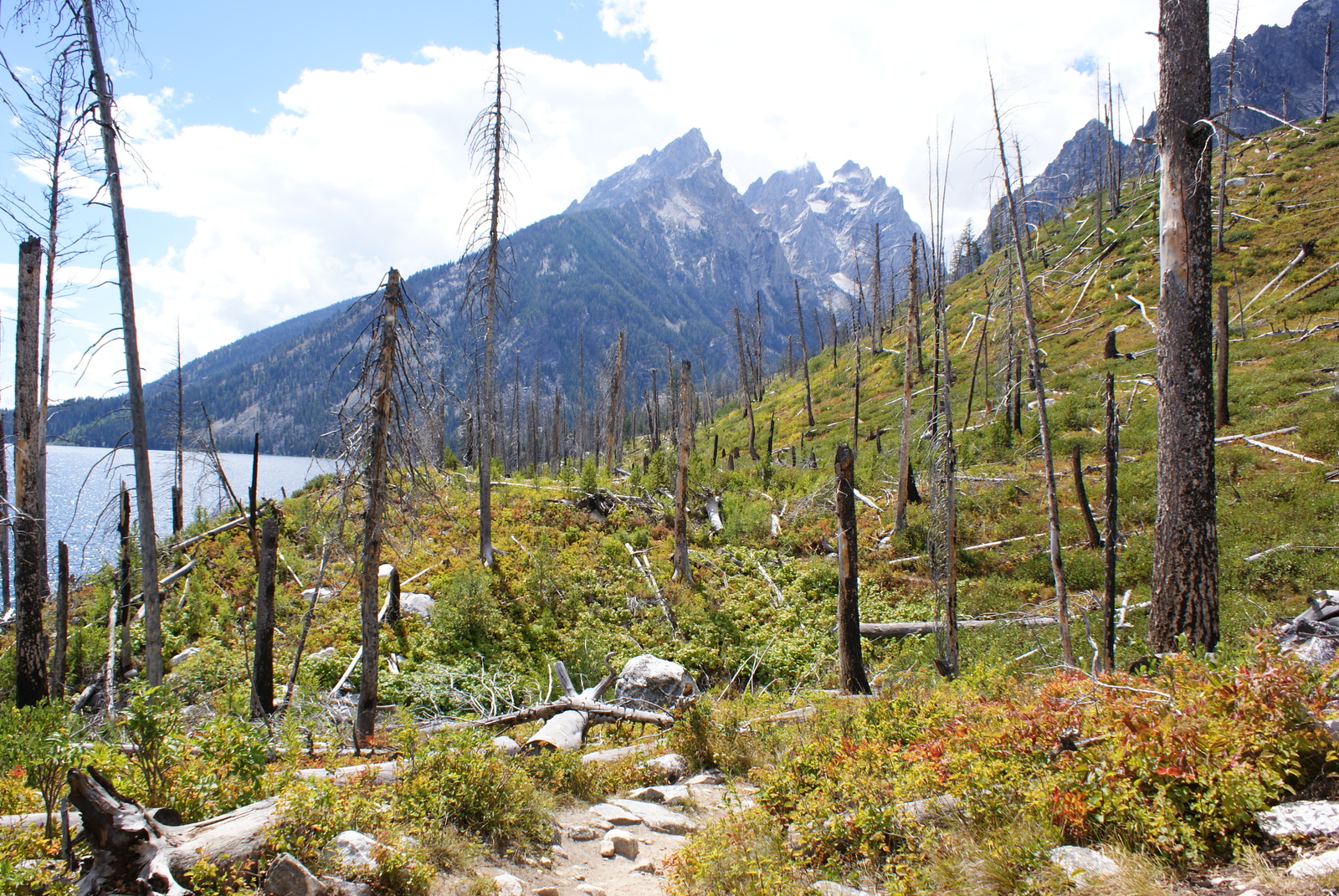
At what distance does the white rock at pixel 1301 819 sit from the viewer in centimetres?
319

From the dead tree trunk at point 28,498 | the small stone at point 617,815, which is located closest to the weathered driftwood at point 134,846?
the small stone at point 617,815

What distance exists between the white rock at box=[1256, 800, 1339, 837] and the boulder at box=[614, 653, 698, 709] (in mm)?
8502

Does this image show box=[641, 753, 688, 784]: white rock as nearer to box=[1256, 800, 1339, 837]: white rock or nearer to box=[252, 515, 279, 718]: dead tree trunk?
box=[1256, 800, 1339, 837]: white rock

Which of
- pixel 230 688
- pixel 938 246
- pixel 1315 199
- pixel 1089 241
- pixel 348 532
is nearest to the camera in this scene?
pixel 230 688

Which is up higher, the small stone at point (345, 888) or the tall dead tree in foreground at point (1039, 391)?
the tall dead tree in foreground at point (1039, 391)

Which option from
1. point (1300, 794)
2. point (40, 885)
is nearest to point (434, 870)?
point (40, 885)

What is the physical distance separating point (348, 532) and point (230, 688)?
11.2 ft

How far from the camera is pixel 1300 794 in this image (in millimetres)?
3553

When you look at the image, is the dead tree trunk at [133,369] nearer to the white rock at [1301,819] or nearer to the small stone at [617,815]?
the small stone at [617,815]

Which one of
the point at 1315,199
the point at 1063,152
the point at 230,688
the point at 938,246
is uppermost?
the point at 1063,152

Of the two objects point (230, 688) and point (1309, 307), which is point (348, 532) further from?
point (1309, 307)

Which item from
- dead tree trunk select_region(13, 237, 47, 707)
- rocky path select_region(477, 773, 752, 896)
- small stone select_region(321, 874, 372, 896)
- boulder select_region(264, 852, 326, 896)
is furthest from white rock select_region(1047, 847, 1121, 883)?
dead tree trunk select_region(13, 237, 47, 707)

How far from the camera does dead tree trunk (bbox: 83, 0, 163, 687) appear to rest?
962cm

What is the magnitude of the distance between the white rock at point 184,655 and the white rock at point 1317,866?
1595cm
